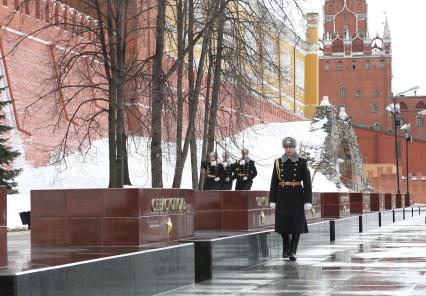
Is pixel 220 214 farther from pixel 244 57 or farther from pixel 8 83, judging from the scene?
pixel 8 83

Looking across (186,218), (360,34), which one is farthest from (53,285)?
(360,34)

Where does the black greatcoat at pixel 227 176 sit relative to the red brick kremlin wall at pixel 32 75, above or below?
below

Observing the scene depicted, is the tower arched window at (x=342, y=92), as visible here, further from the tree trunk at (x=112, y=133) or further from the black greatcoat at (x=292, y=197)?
the black greatcoat at (x=292, y=197)

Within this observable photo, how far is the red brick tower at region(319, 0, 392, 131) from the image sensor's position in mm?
114938

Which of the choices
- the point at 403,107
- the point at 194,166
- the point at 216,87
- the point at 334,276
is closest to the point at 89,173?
the point at 194,166

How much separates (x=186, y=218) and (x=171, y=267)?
1.84m

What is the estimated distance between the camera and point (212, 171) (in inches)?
864

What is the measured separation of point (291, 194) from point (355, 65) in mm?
106794

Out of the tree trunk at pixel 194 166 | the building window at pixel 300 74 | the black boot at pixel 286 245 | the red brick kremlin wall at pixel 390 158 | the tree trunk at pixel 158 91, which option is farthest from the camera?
the red brick kremlin wall at pixel 390 158

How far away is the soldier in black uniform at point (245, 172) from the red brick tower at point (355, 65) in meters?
92.7

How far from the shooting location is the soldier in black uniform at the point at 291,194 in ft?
42.9

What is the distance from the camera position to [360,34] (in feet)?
396

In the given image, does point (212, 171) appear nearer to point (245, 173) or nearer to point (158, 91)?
point (245, 173)

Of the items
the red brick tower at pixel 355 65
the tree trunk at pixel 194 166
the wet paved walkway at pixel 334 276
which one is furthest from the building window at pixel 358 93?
the wet paved walkway at pixel 334 276
